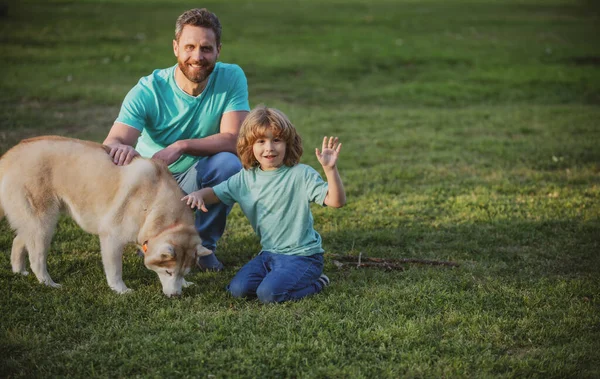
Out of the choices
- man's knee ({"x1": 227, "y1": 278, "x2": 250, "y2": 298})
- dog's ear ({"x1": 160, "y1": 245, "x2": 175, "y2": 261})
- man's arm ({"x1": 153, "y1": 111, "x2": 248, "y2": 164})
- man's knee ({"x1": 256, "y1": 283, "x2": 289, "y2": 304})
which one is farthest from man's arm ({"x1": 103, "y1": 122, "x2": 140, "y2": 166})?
man's knee ({"x1": 256, "y1": 283, "x2": 289, "y2": 304})

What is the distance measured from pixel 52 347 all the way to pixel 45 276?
1110 millimetres

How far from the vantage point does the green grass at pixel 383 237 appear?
3.97 meters

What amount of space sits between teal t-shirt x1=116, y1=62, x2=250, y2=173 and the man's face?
0.22m

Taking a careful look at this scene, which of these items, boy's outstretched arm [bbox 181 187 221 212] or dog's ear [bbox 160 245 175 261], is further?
boy's outstretched arm [bbox 181 187 221 212]

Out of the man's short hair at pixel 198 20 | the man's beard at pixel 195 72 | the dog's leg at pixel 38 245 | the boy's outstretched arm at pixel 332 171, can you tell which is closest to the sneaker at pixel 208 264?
the dog's leg at pixel 38 245

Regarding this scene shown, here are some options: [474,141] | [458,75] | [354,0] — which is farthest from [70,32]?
[354,0]

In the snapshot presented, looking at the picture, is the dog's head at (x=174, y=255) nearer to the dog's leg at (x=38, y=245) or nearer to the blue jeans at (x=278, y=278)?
the blue jeans at (x=278, y=278)

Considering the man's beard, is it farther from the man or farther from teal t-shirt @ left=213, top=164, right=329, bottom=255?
teal t-shirt @ left=213, top=164, right=329, bottom=255

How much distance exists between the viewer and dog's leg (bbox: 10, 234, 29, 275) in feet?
16.9

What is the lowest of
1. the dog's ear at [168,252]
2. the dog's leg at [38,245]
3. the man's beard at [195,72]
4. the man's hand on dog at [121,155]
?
the dog's leg at [38,245]

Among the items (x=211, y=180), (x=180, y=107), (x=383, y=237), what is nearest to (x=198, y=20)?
(x=180, y=107)

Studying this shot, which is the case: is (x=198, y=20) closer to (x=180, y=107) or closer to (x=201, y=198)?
(x=180, y=107)

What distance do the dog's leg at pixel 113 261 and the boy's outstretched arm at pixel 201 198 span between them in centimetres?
64

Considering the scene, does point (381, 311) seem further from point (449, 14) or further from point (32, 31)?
point (449, 14)
